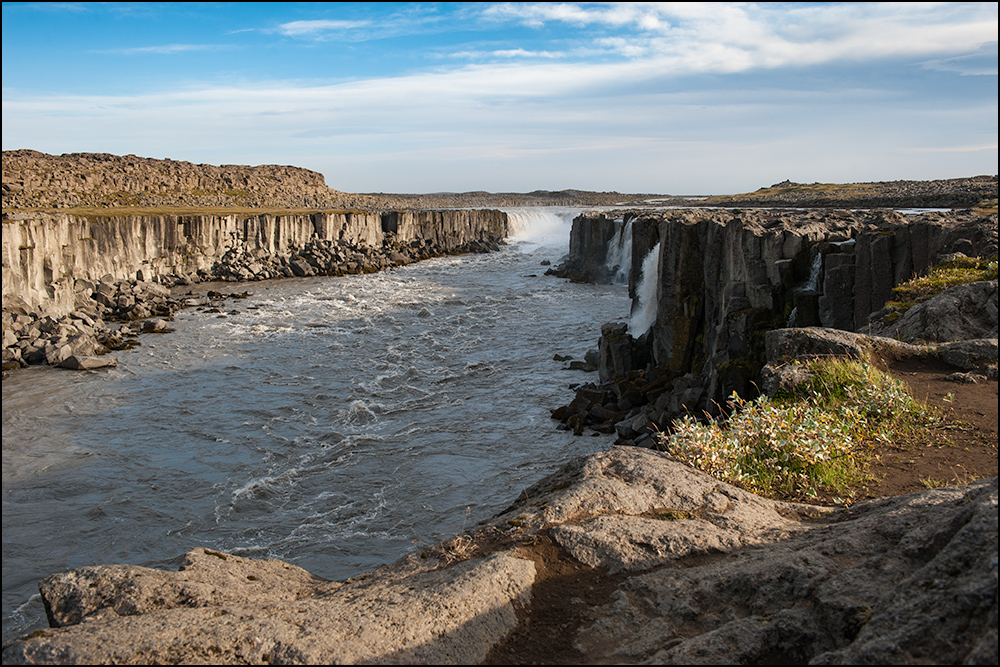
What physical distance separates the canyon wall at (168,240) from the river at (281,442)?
6390 mm

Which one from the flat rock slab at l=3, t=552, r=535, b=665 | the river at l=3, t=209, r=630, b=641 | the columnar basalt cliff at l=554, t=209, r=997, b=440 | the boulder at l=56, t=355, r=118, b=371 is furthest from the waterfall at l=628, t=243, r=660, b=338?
the flat rock slab at l=3, t=552, r=535, b=665

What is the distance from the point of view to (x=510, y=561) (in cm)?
469

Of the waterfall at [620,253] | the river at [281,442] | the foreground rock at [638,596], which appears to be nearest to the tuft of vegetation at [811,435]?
the foreground rock at [638,596]

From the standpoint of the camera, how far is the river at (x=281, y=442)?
1170 cm

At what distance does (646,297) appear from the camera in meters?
25.8

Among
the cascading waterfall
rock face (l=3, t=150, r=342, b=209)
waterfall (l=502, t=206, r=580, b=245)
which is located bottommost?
the cascading waterfall

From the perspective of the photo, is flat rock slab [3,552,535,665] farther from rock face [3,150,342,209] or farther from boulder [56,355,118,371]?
rock face [3,150,342,209]

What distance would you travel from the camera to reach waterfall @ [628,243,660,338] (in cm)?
2408

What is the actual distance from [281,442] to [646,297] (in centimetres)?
1518

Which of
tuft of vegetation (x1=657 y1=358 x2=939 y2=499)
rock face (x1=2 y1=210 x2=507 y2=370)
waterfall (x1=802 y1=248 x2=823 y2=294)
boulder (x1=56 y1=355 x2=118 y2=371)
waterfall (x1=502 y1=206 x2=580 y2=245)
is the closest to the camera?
tuft of vegetation (x1=657 y1=358 x2=939 y2=499)

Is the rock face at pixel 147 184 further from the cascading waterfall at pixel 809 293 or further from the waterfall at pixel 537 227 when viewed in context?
the cascading waterfall at pixel 809 293

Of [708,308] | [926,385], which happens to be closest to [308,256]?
[708,308]

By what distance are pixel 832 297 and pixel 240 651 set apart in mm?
13401

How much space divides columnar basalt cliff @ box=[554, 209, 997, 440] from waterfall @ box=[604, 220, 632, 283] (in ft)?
63.9
